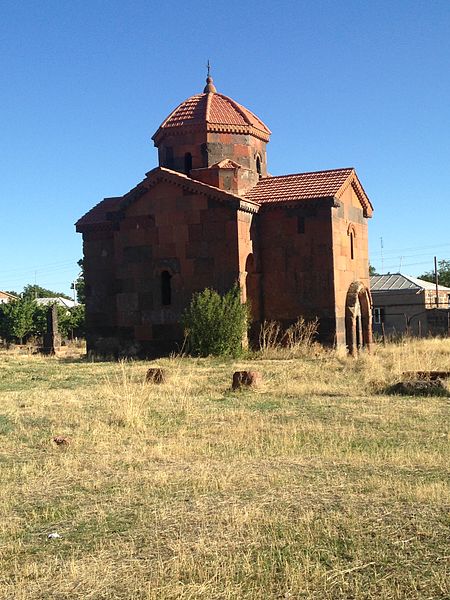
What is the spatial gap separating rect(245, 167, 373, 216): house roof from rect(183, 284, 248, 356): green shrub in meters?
3.77

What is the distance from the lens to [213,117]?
21.2 m

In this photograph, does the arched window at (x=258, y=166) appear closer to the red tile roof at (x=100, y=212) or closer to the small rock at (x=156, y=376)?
the red tile roof at (x=100, y=212)

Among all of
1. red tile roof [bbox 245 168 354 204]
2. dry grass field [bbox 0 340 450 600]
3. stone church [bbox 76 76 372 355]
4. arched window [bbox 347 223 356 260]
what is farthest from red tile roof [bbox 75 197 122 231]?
dry grass field [bbox 0 340 450 600]

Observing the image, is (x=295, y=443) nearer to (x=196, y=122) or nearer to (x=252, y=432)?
(x=252, y=432)

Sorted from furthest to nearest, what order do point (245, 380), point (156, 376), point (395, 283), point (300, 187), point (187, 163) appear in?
point (395, 283) → point (187, 163) → point (300, 187) → point (156, 376) → point (245, 380)

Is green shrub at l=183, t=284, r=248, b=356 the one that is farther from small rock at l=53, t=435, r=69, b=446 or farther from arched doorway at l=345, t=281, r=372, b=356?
small rock at l=53, t=435, r=69, b=446

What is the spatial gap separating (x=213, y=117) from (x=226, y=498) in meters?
17.6

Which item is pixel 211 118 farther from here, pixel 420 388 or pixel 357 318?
pixel 420 388

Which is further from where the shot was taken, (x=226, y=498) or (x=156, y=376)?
(x=156, y=376)

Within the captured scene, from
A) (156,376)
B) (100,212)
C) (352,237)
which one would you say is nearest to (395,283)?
(352,237)

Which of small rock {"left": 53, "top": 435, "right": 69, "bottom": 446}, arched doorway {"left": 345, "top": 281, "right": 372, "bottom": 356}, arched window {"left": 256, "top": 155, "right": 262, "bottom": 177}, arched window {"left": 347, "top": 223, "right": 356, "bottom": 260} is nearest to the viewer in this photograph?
small rock {"left": 53, "top": 435, "right": 69, "bottom": 446}

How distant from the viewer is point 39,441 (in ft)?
24.8

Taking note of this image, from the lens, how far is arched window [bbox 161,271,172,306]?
65.6 ft

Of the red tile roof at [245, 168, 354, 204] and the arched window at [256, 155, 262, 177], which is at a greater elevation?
the arched window at [256, 155, 262, 177]
